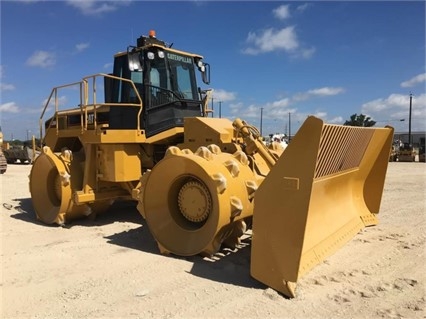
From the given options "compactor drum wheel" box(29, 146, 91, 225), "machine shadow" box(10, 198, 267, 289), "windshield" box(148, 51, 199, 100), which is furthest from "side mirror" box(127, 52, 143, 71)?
"machine shadow" box(10, 198, 267, 289)

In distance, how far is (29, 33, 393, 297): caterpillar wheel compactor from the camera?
4.08 metres

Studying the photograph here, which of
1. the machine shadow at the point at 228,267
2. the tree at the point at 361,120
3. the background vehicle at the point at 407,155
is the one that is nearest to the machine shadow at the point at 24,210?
the machine shadow at the point at 228,267

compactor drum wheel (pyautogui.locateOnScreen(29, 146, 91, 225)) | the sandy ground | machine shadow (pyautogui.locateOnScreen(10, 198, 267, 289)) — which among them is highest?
compactor drum wheel (pyautogui.locateOnScreen(29, 146, 91, 225))

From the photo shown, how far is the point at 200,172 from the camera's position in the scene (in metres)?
4.98

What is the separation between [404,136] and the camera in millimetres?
73500

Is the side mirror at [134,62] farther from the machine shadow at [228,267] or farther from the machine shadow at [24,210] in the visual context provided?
the machine shadow at [24,210]

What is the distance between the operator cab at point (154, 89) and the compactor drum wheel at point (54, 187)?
1.15 metres

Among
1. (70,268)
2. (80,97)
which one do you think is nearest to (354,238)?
(70,268)

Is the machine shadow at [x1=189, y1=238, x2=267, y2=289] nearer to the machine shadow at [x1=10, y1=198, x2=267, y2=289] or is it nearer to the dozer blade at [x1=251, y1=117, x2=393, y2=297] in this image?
the machine shadow at [x1=10, y1=198, x2=267, y2=289]

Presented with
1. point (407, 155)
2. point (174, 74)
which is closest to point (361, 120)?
point (407, 155)

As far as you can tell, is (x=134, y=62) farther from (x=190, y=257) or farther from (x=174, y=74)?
(x=190, y=257)

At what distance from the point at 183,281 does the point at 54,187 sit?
4468 millimetres

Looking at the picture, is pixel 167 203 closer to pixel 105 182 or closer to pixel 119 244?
pixel 119 244

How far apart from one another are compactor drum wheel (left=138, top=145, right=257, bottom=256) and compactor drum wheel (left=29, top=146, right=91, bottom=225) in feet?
7.36
